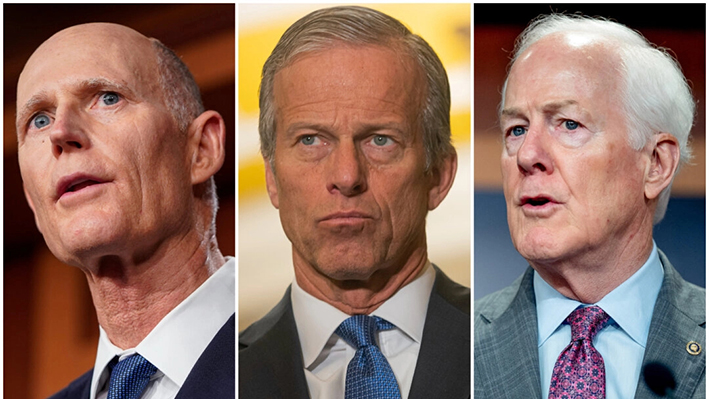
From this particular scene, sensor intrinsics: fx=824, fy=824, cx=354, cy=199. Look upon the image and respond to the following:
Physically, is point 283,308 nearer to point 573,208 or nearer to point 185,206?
point 185,206

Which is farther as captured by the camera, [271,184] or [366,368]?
[271,184]

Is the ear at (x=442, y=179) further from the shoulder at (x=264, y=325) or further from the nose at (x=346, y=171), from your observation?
the shoulder at (x=264, y=325)

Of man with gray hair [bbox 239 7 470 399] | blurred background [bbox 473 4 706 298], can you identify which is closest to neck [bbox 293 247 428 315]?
man with gray hair [bbox 239 7 470 399]

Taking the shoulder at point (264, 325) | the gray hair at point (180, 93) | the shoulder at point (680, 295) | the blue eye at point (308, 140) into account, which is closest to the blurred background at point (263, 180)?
the shoulder at point (264, 325)

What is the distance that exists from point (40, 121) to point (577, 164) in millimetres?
1846

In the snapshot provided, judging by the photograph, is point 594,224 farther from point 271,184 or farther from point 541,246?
point 271,184

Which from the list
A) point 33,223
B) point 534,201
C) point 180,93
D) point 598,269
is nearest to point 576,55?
point 534,201

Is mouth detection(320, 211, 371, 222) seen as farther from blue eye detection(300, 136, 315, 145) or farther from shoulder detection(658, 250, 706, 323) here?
shoulder detection(658, 250, 706, 323)

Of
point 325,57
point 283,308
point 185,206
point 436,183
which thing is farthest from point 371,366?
point 325,57

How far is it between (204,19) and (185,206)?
72 cm

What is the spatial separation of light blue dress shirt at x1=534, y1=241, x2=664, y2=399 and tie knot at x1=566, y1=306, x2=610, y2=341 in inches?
0.8

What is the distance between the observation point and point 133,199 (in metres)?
2.82

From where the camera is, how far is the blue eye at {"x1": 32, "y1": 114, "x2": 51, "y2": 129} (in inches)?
113

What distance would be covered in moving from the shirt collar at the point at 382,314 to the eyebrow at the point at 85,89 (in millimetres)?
953
